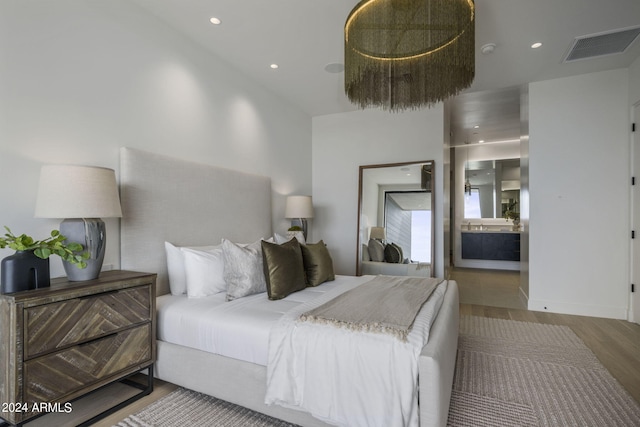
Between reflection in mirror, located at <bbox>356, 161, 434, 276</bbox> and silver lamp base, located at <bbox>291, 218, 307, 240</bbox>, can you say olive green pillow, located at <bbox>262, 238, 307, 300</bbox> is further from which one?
reflection in mirror, located at <bbox>356, 161, 434, 276</bbox>

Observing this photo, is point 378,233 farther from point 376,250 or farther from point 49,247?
point 49,247

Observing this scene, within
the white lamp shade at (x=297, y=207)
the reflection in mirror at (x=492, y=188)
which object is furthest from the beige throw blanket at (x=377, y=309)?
the reflection in mirror at (x=492, y=188)

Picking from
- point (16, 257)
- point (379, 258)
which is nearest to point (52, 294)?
point (16, 257)

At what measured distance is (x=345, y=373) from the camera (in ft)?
4.82

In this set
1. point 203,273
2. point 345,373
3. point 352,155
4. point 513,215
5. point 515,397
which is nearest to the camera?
point 345,373

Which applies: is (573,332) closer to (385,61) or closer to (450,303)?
(450,303)

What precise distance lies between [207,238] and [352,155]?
9.05ft

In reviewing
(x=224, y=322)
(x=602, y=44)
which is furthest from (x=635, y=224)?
(x=224, y=322)

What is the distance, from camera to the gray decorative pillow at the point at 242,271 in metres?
2.33

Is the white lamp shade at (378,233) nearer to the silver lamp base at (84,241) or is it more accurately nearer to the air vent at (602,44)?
the air vent at (602,44)

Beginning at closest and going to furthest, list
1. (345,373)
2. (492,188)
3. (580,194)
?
1. (345,373)
2. (580,194)
3. (492,188)

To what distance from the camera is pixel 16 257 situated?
1533 mm

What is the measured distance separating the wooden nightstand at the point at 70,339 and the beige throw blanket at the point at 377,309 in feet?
3.53

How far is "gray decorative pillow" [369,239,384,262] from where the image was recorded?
14.9 feet
